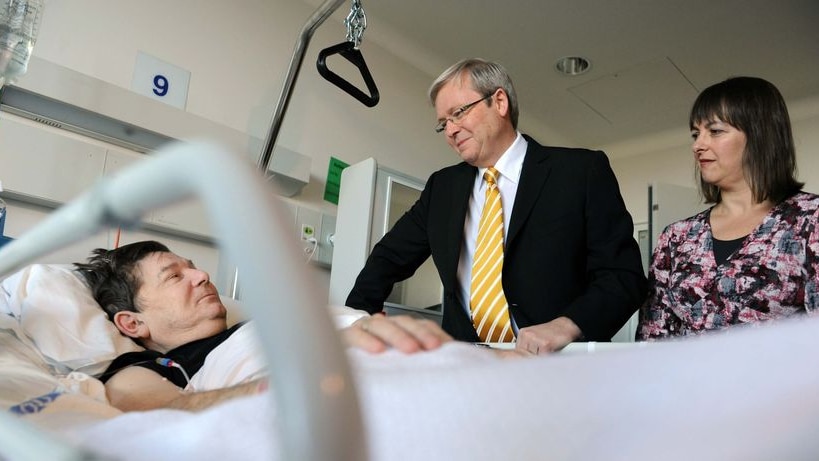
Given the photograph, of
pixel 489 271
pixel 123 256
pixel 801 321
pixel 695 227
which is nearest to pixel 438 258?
pixel 489 271

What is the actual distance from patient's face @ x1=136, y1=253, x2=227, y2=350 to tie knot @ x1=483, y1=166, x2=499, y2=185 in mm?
855

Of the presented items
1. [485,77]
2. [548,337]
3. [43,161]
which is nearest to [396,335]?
[548,337]

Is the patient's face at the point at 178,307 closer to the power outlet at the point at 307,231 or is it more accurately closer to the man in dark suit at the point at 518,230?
the man in dark suit at the point at 518,230

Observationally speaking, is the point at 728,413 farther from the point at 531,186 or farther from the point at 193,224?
the point at 193,224

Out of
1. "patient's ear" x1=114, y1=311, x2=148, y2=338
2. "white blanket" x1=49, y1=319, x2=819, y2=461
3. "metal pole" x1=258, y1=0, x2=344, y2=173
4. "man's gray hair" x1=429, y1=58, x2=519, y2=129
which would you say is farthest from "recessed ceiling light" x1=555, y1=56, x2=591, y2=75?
"white blanket" x1=49, y1=319, x2=819, y2=461

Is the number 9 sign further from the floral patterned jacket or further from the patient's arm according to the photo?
the floral patterned jacket

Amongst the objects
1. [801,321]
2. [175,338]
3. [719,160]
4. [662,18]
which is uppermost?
[662,18]

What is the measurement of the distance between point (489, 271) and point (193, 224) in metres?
1.13

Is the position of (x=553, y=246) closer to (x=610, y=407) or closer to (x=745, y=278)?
(x=745, y=278)

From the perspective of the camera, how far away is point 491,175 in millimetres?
1797

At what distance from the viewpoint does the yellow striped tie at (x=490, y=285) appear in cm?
161

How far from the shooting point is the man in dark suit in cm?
152

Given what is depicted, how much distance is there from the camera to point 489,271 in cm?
164

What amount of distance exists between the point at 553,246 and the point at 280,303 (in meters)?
1.46
